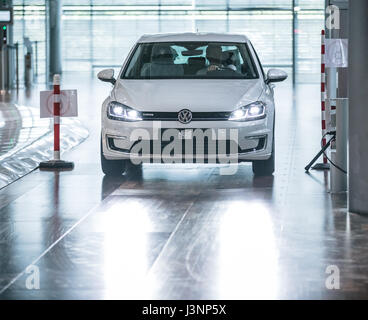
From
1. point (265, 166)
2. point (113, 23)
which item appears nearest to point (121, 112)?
point (265, 166)

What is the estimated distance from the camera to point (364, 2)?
9.30 m

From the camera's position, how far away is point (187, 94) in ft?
37.9

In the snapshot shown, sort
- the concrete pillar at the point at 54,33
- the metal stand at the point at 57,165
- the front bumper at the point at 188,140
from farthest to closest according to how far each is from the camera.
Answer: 1. the concrete pillar at the point at 54,33
2. the metal stand at the point at 57,165
3. the front bumper at the point at 188,140

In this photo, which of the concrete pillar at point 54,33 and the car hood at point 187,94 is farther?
the concrete pillar at point 54,33

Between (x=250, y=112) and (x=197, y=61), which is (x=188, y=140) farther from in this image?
(x=197, y=61)

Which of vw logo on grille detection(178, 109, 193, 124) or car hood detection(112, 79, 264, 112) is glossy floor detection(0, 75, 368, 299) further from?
car hood detection(112, 79, 264, 112)

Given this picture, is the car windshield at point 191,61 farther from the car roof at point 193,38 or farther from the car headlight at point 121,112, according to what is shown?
the car headlight at point 121,112

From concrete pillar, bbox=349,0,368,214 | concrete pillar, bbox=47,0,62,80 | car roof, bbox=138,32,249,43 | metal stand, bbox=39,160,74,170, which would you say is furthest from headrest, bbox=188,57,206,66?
concrete pillar, bbox=47,0,62,80

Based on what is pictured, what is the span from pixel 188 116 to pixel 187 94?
35cm

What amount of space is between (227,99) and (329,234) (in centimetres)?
→ 343

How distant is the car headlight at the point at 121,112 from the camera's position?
11.4m

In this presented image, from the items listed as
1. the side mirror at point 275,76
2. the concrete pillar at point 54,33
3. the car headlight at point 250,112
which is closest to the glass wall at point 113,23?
the concrete pillar at point 54,33
